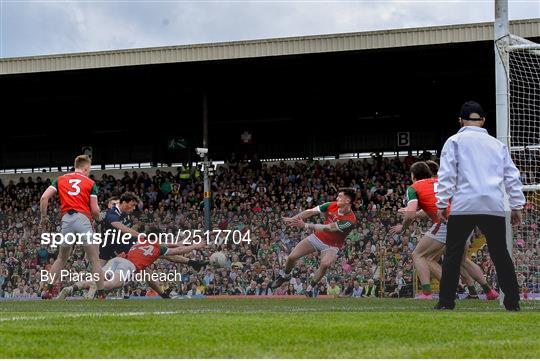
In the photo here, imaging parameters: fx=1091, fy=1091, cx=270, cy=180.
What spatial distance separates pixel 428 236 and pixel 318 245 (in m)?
4.07

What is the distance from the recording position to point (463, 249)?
10.7 m

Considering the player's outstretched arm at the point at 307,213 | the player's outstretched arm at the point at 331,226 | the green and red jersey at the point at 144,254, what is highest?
the player's outstretched arm at the point at 307,213

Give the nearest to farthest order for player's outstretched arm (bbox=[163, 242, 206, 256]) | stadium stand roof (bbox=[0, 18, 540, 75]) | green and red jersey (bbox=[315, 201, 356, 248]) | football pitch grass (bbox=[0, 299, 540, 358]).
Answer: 1. football pitch grass (bbox=[0, 299, 540, 358])
2. green and red jersey (bbox=[315, 201, 356, 248])
3. player's outstretched arm (bbox=[163, 242, 206, 256])
4. stadium stand roof (bbox=[0, 18, 540, 75])

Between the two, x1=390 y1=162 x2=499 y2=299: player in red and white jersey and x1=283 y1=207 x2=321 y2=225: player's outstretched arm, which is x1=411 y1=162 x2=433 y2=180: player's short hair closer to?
x1=390 y1=162 x2=499 y2=299: player in red and white jersey

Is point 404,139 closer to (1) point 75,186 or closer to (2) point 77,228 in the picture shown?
(2) point 77,228

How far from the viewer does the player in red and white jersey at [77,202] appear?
623 inches

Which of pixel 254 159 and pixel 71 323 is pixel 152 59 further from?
pixel 71 323

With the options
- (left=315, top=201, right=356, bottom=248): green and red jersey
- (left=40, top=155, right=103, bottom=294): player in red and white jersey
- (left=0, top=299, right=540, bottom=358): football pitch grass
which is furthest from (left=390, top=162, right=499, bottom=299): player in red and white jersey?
(left=0, top=299, right=540, bottom=358): football pitch grass

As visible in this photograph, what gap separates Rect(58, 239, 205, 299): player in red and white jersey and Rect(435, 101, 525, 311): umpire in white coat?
9551mm

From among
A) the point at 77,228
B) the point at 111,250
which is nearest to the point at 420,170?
the point at 77,228

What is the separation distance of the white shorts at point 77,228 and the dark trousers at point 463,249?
284 inches

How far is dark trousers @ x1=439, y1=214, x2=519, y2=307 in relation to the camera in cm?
1062

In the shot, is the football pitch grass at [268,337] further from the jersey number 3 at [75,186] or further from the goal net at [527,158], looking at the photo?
the goal net at [527,158]

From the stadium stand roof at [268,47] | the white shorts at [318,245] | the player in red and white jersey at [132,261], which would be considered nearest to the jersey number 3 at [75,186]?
the player in red and white jersey at [132,261]
